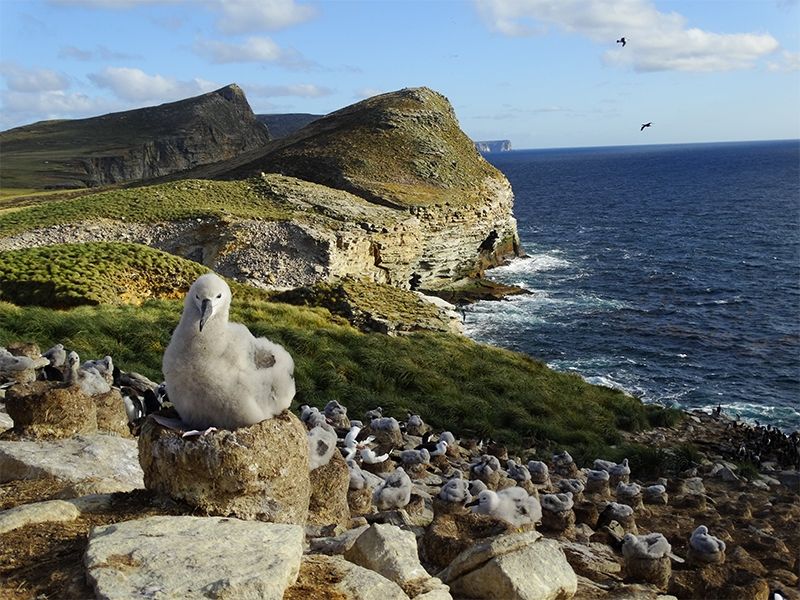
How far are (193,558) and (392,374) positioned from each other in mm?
16032

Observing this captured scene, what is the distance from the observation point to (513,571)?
6227mm

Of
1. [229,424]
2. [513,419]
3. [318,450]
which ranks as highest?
[229,424]

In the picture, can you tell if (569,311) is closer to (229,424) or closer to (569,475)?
(569,475)

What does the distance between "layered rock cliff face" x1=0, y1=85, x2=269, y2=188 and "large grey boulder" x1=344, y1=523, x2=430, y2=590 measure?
106397 millimetres

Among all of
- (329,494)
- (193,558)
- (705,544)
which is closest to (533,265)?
(705,544)

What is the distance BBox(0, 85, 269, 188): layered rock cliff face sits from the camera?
115m

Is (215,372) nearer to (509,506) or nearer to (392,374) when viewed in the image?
(509,506)

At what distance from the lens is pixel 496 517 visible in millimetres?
8414

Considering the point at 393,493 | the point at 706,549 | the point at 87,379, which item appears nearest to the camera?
the point at 393,493

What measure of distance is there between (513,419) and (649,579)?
34.5 feet

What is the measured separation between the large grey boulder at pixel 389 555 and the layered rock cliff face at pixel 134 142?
106m

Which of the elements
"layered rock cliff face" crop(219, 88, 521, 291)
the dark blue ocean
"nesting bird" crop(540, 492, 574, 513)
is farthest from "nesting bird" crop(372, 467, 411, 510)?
"layered rock cliff face" crop(219, 88, 521, 291)

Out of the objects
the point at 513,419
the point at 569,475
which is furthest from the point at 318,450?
the point at 513,419

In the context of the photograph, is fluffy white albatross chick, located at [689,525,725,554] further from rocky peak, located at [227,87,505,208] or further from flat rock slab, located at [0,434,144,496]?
rocky peak, located at [227,87,505,208]
